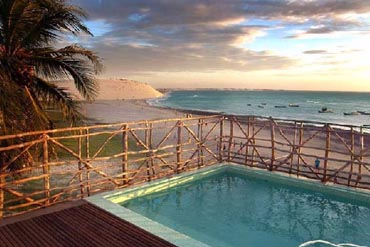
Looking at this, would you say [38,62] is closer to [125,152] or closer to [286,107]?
[125,152]

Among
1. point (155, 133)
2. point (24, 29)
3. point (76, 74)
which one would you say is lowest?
point (155, 133)

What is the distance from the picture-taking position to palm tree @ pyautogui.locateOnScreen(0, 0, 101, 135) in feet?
22.6

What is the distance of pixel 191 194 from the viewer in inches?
331

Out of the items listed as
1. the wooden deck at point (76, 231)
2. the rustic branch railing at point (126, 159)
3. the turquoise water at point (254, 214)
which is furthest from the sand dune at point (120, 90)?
the wooden deck at point (76, 231)

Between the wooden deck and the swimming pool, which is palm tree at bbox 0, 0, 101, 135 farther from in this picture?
the swimming pool

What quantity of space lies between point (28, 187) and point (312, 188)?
27.0 feet

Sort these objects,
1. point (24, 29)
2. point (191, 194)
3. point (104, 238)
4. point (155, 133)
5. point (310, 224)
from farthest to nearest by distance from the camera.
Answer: point (155, 133)
point (191, 194)
point (24, 29)
point (310, 224)
point (104, 238)

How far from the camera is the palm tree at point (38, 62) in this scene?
6859 mm

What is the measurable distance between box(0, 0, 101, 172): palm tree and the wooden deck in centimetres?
194

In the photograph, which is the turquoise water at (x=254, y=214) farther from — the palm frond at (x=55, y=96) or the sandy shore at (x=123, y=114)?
the sandy shore at (x=123, y=114)

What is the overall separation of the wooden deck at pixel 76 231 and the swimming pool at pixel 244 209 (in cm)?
29

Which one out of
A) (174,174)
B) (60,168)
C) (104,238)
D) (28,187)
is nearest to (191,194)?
(174,174)

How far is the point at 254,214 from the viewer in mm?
7285

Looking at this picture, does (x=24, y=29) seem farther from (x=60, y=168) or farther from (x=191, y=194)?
(x=60, y=168)
